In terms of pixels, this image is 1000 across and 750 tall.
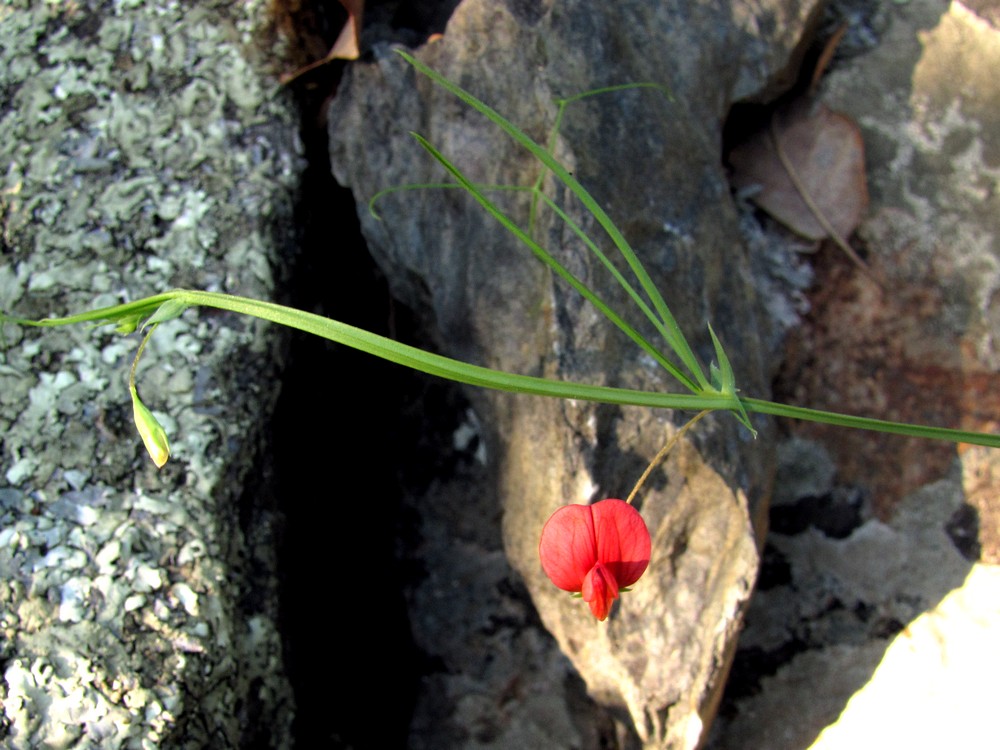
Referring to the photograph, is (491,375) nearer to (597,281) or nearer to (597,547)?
(597,547)

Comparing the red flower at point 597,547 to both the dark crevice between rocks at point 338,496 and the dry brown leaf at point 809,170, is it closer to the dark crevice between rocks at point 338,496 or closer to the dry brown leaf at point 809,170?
the dark crevice between rocks at point 338,496

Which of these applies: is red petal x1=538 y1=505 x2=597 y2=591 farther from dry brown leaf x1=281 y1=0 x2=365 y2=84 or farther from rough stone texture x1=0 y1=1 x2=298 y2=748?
dry brown leaf x1=281 y1=0 x2=365 y2=84

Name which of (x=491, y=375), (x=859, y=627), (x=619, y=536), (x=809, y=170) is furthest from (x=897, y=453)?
(x=491, y=375)

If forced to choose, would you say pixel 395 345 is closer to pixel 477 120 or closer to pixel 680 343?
pixel 680 343

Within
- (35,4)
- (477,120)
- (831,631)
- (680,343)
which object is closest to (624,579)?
(680,343)

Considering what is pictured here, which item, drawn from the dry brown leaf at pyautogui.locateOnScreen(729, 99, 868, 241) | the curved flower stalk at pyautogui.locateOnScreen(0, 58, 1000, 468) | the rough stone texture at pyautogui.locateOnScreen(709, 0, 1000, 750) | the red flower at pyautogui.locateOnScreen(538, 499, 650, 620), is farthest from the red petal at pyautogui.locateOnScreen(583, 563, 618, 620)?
the dry brown leaf at pyautogui.locateOnScreen(729, 99, 868, 241)

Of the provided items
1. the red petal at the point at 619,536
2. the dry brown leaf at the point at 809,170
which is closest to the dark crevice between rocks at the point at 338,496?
the red petal at the point at 619,536
